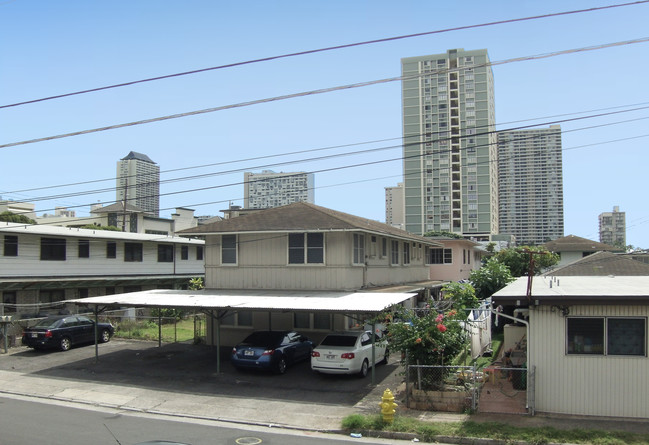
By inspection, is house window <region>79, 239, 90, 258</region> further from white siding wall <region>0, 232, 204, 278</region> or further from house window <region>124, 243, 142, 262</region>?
house window <region>124, 243, 142, 262</region>

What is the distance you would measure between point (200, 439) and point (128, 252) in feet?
89.5

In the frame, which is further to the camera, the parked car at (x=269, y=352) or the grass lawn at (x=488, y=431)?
the parked car at (x=269, y=352)

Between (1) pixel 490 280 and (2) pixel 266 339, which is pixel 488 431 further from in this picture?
(1) pixel 490 280

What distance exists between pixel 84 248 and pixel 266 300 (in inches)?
726

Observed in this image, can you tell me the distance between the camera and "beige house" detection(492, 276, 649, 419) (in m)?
12.8

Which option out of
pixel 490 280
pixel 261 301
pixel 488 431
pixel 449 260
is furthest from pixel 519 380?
pixel 449 260

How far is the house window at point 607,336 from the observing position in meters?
12.9

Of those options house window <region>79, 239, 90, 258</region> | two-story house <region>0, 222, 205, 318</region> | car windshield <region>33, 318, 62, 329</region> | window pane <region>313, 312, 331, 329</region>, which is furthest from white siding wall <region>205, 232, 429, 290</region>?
house window <region>79, 239, 90, 258</region>

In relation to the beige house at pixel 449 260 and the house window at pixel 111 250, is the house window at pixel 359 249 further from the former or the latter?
the beige house at pixel 449 260

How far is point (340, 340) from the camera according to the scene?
737 inches

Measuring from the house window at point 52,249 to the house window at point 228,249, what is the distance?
12.8 metres

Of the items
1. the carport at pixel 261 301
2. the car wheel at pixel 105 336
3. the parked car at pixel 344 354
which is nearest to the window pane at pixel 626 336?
the carport at pixel 261 301

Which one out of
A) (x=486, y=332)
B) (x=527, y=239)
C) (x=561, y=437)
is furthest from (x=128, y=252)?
(x=527, y=239)

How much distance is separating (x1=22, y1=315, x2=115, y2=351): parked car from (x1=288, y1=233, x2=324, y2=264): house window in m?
10.7
